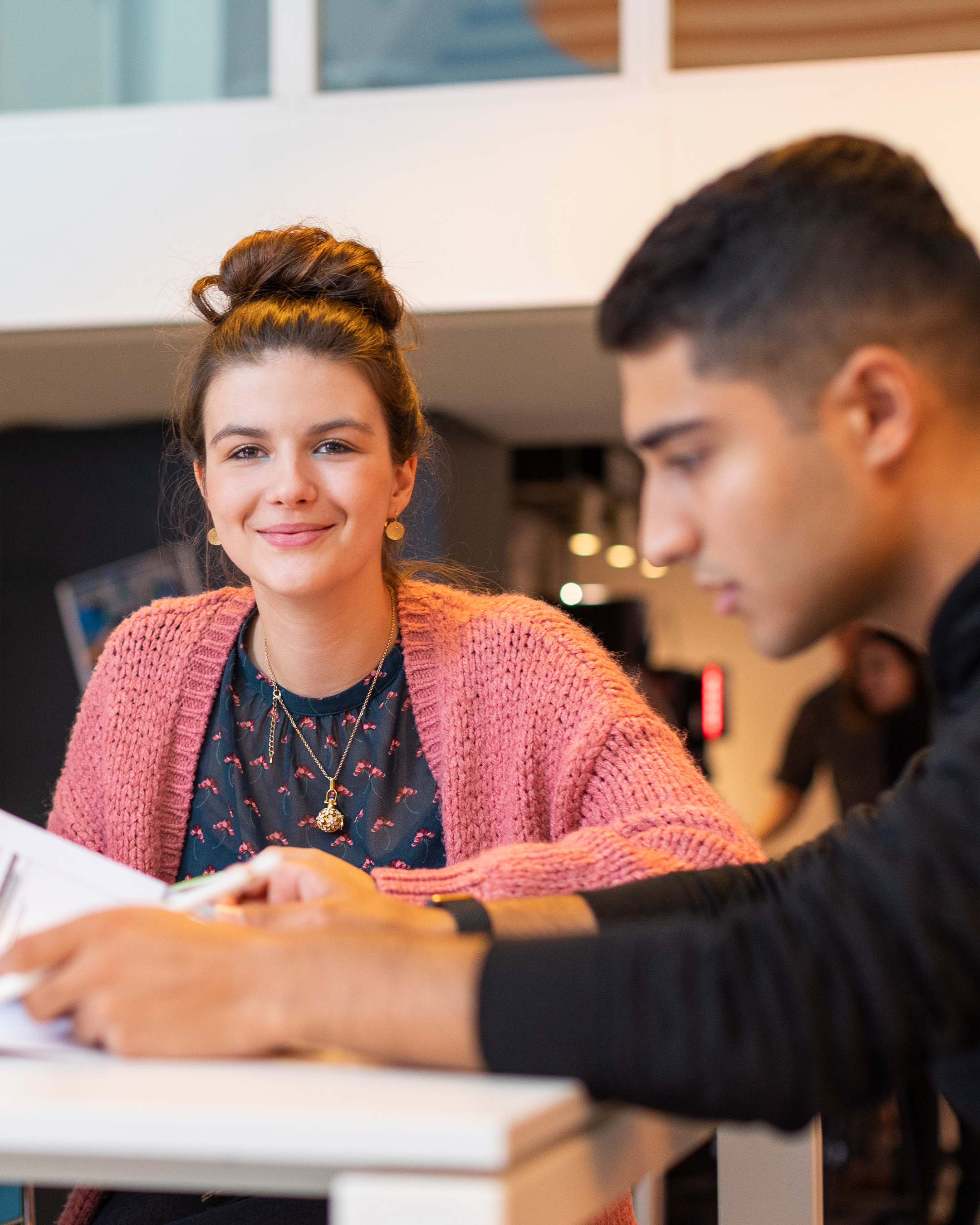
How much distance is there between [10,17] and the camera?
3230 millimetres

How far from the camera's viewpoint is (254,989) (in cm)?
59

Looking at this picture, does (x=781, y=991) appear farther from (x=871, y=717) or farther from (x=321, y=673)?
(x=871, y=717)

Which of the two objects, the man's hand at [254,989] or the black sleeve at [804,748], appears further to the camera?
the black sleeve at [804,748]

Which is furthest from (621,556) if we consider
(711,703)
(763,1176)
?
(763,1176)

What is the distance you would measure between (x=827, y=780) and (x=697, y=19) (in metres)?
5.24

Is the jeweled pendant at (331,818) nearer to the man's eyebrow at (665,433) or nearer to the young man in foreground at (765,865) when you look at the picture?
the young man in foreground at (765,865)

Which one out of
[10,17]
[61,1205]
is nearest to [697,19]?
[10,17]

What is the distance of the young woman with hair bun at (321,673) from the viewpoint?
1292 mm

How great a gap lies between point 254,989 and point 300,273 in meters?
1.07

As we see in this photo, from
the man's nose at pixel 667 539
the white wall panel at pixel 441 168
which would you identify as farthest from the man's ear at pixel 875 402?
the white wall panel at pixel 441 168

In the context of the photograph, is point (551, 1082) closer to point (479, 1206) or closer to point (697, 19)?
point (479, 1206)

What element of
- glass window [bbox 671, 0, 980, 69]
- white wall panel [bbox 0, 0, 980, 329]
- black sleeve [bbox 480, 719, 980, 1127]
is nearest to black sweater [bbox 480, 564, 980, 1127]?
black sleeve [bbox 480, 719, 980, 1127]

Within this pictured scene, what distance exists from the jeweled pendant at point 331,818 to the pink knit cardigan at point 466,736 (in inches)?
4.3

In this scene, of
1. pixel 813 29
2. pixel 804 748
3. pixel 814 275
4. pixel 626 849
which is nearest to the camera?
pixel 814 275
